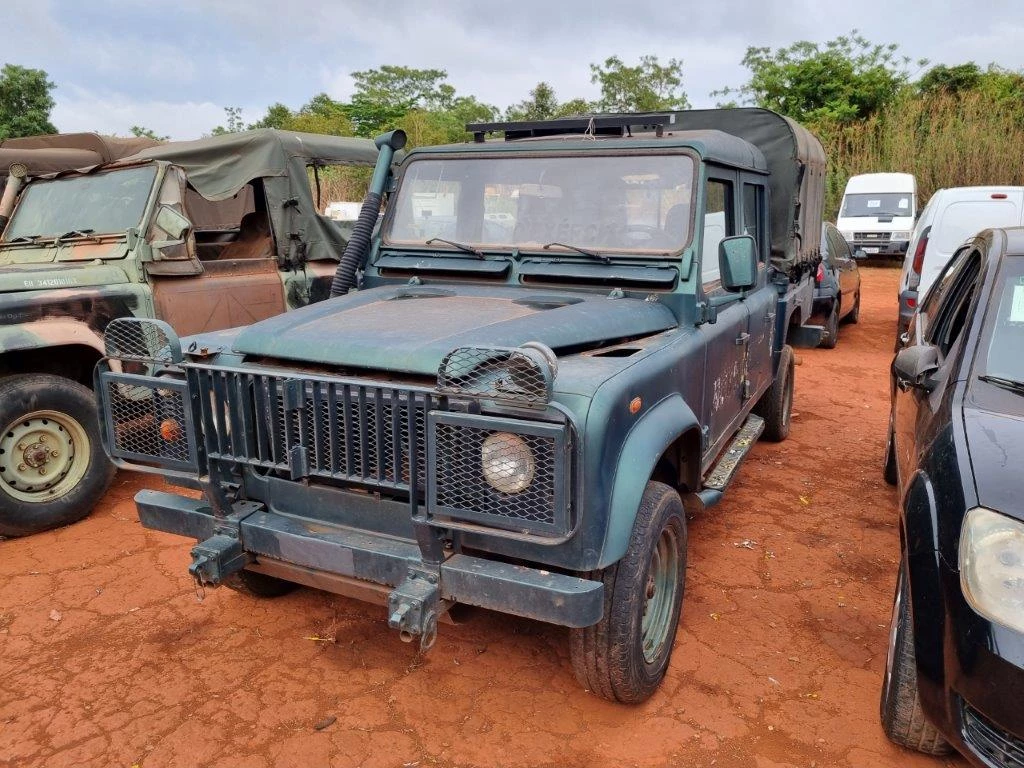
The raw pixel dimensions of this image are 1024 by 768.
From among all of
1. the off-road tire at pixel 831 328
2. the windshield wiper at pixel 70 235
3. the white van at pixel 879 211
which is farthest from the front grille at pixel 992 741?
the white van at pixel 879 211

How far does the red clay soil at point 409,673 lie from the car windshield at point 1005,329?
130 centimetres

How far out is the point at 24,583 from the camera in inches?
153

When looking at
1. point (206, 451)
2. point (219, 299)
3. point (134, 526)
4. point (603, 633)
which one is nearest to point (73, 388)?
point (134, 526)

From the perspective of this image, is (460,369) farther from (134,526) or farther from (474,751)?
(134,526)

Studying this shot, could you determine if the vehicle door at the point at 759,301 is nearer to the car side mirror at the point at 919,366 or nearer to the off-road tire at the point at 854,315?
the car side mirror at the point at 919,366

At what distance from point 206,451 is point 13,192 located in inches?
182

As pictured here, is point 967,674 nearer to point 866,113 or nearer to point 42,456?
point 42,456

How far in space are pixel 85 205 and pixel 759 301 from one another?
4.73 m

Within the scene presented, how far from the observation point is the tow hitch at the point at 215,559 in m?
2.59

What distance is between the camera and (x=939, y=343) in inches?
135

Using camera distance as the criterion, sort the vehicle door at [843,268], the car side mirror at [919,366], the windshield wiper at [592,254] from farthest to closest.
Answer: the vehicle door at [843,268], the windshield wiper at [592,254], the car side mirror at [919,366]

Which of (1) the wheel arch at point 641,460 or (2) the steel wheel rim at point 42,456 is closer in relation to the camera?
(1) the wheel arch at point 641,460

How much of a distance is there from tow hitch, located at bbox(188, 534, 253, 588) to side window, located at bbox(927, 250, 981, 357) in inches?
115

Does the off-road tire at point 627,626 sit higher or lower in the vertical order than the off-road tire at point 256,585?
higher
